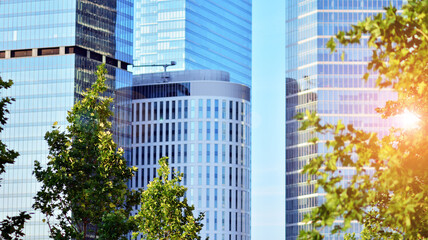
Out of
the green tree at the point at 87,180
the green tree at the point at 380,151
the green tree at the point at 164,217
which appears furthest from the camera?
the green tree at the point at 164,217

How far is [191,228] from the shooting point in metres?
64.9

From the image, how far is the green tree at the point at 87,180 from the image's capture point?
4834 centimetres

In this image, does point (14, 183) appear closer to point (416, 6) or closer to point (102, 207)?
point (102, 207)

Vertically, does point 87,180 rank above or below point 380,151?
above

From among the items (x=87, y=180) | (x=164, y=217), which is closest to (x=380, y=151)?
(x=87, y=180)

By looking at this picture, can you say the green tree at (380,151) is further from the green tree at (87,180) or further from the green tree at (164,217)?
→ the green tree at (164,217)

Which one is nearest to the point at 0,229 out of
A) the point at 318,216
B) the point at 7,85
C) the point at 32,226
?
the point at 7,85

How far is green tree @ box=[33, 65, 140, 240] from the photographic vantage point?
159ft

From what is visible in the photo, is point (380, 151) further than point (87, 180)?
No

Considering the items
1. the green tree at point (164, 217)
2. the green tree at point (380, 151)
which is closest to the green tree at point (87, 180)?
the green tree at point (164, 217)

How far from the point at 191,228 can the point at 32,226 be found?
135 meters

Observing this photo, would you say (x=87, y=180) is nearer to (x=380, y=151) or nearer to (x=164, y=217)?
(x=164, y=217)

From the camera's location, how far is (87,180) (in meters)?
49.3

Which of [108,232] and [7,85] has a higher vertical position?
[7,85]
